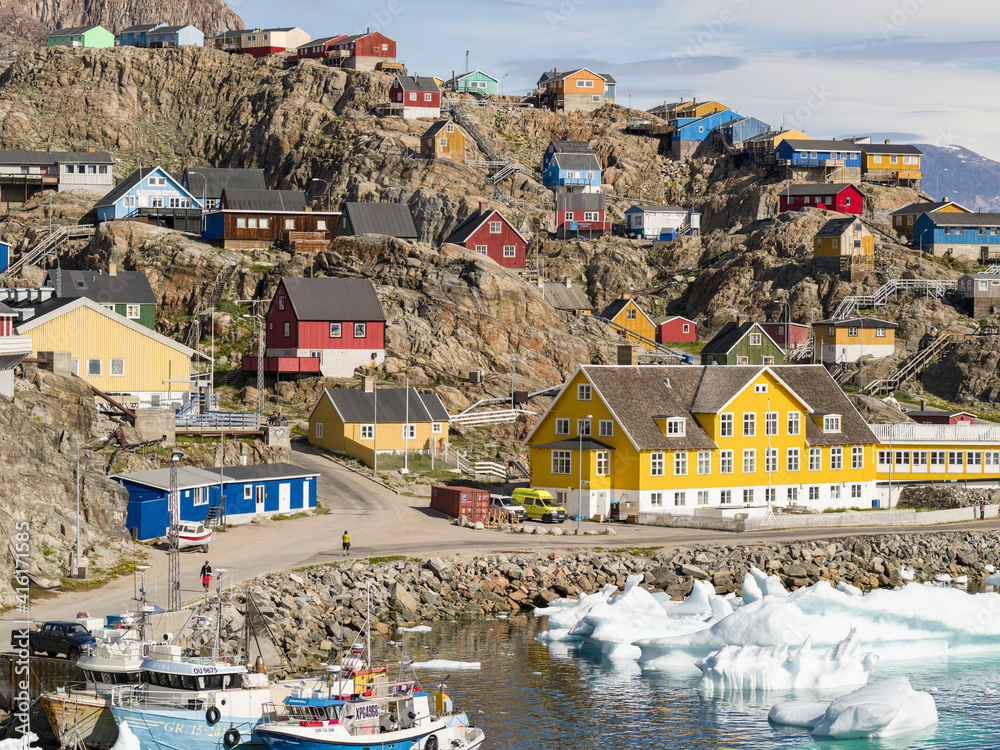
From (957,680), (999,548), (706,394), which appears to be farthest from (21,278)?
(957,680)

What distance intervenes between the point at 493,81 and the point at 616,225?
37.8 metres

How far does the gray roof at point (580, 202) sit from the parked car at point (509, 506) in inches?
2609

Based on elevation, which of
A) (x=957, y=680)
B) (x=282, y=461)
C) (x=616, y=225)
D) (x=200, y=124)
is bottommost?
(x=957, y=680)

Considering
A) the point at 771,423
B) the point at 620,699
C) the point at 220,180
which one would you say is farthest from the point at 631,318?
the point at 620,699

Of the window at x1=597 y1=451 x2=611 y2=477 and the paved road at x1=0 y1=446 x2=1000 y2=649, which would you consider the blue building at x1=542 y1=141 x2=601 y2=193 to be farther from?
the window at x1=597 y1=451 x2=611 y2=477

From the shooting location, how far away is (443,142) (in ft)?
430

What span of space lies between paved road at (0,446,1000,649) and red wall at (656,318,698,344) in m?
46.4

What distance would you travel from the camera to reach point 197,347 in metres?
90.1

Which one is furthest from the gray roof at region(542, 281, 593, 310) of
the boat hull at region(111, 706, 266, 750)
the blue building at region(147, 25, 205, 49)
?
the boat hull at region(111, 706, 266, 750)

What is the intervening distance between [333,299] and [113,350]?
17.8m

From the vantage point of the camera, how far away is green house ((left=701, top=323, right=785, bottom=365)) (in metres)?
104

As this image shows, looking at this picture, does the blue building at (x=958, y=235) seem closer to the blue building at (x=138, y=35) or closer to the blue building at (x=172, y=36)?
the blue building at (x=172, y=36)

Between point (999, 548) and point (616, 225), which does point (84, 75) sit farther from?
point (999, 548)

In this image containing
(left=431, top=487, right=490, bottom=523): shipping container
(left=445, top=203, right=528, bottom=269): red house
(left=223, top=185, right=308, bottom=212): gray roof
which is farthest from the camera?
(left=445, top=203, right=528, bottom=269): red house
